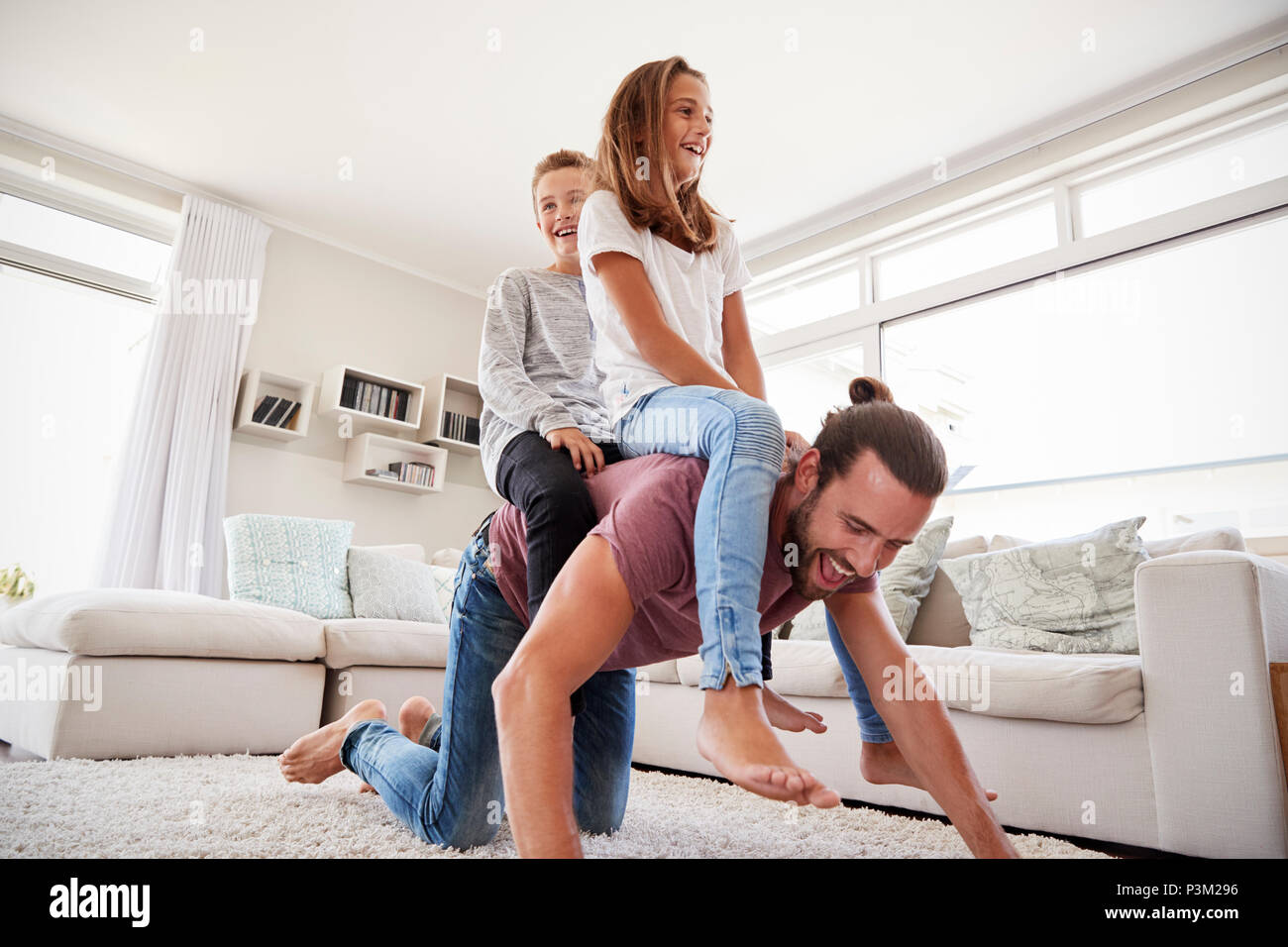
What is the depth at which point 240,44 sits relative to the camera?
12.6ft

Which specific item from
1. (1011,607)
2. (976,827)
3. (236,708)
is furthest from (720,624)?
(236,708)

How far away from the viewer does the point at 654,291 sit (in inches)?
49.8

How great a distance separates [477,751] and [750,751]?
78 cm

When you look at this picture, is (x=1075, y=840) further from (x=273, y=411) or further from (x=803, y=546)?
(x=273, y=411)

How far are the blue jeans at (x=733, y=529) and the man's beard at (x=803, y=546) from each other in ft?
0.30

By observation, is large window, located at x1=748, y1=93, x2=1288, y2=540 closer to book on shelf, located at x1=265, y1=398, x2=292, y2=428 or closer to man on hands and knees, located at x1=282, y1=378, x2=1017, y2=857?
man on hands and knees, located at x1=282, y1=378, x2=1017, y2=857

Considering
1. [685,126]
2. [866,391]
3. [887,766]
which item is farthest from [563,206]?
[887,766]

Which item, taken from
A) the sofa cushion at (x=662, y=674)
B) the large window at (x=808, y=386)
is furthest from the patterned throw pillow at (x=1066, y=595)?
the large window at (x=808, y=386)

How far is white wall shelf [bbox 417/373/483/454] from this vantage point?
5.69 meters

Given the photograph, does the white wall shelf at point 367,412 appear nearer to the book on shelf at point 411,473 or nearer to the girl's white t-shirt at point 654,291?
the book on shelf at point 411,473

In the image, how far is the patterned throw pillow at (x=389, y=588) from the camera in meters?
3.64

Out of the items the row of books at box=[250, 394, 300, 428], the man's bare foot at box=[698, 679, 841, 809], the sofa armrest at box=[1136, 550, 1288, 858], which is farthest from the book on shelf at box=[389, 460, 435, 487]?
the man's bare foot at box=[698, 679, 841, 809]

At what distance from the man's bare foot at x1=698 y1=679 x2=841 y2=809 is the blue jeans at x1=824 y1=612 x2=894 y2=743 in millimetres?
395
